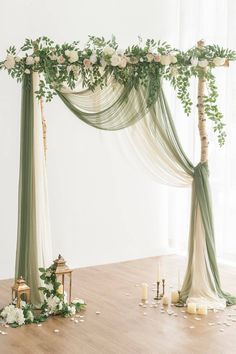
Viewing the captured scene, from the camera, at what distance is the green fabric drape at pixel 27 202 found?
4.36 m

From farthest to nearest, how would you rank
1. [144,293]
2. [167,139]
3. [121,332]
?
[144,293]
[167,139]
[121,332]

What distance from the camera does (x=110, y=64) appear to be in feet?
14.1

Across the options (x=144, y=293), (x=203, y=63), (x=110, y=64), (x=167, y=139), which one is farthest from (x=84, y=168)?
(x=203, y=63)

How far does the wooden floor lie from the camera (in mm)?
3592

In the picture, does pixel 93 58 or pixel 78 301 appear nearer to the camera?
pixel 93 58

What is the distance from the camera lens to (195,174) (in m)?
4.61

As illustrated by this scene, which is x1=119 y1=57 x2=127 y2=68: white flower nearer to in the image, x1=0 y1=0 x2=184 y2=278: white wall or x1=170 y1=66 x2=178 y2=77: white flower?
x1=170 y1=66 x2=178 y2=77: white flower

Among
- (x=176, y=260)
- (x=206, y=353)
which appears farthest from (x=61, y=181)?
(x=206, y=353)

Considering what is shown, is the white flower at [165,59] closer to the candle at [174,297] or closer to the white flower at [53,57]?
the white flower at [53,57]

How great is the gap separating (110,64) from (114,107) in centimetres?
35

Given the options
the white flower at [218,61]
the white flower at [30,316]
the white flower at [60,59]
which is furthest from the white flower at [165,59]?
the white flower at [30,316]

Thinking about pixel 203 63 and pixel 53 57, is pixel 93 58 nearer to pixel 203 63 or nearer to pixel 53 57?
pixel 53 57

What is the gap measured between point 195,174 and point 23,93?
155cm

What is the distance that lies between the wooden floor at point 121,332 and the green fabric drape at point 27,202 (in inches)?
16.0
